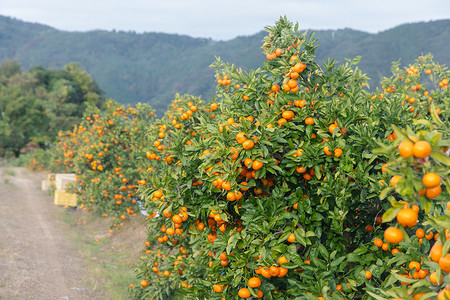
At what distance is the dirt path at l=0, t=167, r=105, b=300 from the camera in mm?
5414

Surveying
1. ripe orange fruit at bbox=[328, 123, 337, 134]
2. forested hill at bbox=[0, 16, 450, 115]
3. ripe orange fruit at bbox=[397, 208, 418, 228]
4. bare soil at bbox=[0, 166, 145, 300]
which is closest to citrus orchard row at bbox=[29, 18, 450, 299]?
ripe orange fruit at bbox=[328, 123, 337, 134]

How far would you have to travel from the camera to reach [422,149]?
1.42 metres

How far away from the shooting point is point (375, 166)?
2.89m

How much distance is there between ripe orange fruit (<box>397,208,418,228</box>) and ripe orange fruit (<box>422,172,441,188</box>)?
0.15 m

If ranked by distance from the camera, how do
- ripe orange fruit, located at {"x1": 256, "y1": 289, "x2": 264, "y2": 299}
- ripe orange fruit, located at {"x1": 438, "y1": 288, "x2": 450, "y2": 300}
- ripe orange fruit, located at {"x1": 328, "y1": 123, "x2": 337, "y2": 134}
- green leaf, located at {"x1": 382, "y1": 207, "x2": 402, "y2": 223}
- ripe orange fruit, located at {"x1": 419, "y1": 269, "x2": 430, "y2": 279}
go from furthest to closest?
1. ripe orange fruit, located at {"x1": 328, "y1": 123, "x2": 337, "y2": 134}
2. ripe orange fruit, located at {"x1": 256, "y1": 289, "x2": 264, "y2": 299}
3. ripe orange fruit, located at {"x1": 419, "y1": 269, "x2": 430, "y2": 279}
4. green leaf, located at {"x1": 382, "y1": 207, "x2": 402, "y2": 223}
5. ripe orange fruit, located at {"x1": 438, "y1": 288, "x2": 450, "y2": 300}

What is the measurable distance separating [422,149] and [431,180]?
0.13 m

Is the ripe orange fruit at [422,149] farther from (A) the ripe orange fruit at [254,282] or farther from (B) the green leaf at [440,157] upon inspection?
Answer: (A) the ripe orange fruit at [254,282]

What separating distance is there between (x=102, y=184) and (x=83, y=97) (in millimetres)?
31964

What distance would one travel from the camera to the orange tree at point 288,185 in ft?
8.81

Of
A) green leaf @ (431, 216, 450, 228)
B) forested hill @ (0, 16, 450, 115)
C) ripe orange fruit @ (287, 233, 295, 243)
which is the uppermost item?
forested hill @ (0, 16, 450, 115)

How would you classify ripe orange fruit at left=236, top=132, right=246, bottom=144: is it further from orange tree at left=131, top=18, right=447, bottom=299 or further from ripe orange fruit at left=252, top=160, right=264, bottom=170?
ripe orange fruit at left=252, top=160, right=264, bottom=170

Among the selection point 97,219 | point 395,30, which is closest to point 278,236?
point 97,219

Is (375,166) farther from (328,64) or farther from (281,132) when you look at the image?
(328,64)

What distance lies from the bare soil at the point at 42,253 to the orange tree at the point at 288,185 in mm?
2876
